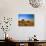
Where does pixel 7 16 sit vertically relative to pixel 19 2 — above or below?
below

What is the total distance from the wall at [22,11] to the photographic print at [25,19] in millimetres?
168

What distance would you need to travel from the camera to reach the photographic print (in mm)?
5520

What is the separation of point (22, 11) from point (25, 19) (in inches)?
14.2

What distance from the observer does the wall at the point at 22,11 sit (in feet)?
18.0

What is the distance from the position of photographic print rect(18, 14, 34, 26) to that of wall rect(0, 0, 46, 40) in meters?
0.17

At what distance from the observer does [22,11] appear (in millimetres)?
5531

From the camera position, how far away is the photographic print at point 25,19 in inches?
Answer: 217

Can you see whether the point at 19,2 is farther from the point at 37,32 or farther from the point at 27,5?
the point at 37,32

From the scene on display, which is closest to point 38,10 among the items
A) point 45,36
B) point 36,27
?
point 36,27

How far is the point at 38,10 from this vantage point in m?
5.56

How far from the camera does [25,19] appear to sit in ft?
18.1

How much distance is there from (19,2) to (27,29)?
1190mm

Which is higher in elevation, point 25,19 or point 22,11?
point 22,11

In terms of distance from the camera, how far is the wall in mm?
5480
